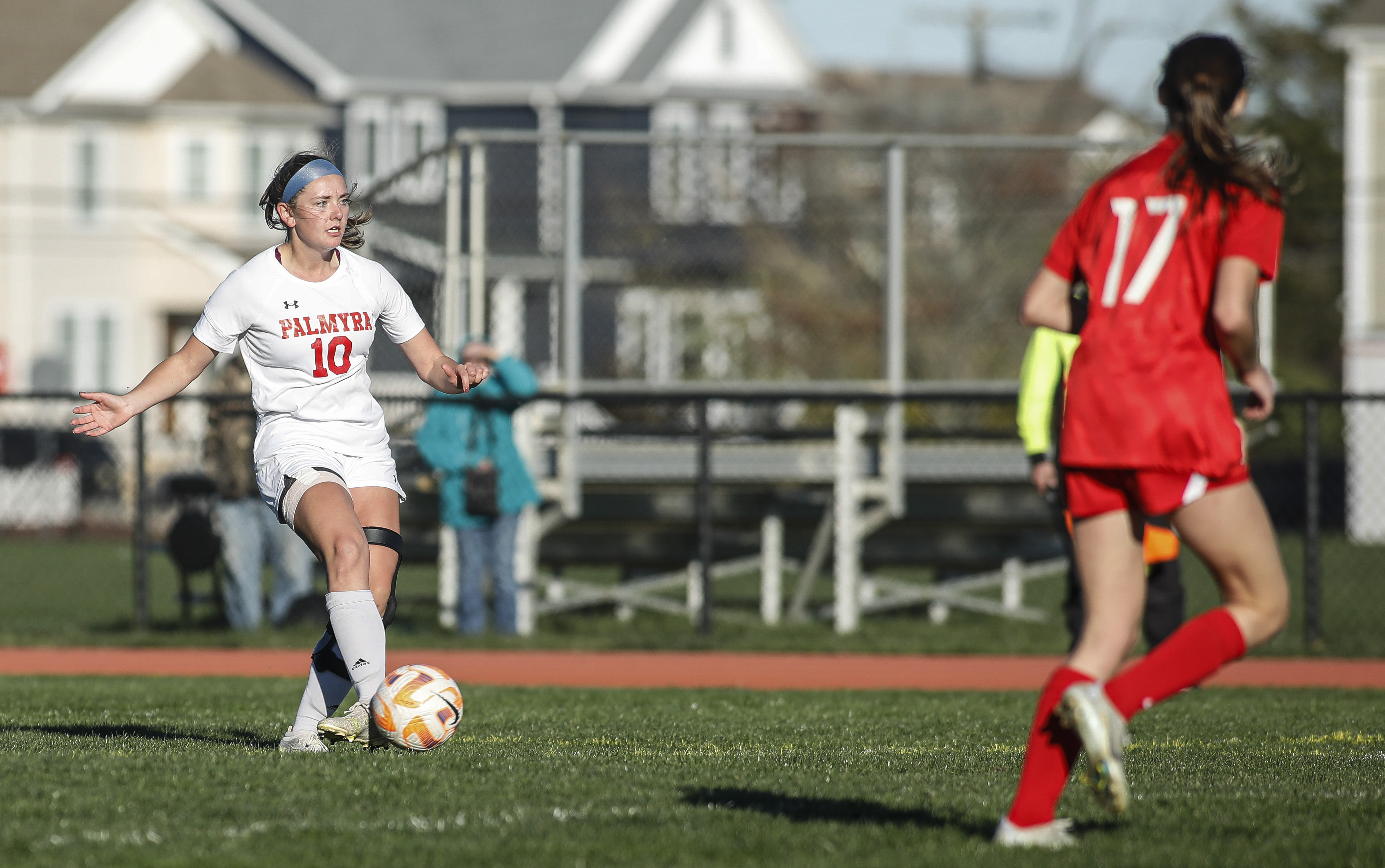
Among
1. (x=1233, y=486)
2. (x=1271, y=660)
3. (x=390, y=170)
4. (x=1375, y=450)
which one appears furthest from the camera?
(x=1375, y=450)

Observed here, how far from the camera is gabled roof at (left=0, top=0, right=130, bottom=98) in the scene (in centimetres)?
3878

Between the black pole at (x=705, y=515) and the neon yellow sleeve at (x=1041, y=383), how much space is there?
396 centimetres

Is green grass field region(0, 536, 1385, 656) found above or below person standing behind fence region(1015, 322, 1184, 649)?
below

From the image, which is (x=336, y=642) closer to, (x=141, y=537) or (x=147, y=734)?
(x=147, y=734)

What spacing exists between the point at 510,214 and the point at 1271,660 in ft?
25.0

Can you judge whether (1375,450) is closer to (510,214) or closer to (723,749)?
(510,214)

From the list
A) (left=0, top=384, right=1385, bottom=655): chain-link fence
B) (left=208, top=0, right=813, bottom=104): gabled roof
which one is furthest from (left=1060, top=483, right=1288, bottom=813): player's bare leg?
(left=208, top=0, right=813, bottom=104): gabled roof

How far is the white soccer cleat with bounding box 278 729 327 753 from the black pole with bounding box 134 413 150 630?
21.8ft

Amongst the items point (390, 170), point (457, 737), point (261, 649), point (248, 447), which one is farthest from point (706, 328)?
point (457, 737)

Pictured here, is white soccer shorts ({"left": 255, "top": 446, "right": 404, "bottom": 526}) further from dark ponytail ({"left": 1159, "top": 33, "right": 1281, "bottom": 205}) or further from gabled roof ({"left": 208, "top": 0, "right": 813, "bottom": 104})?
gabled roof ({"left": 208, "top": 0, "right": 813, "bottom": 104})

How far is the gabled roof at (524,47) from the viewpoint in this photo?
37344 millimetres

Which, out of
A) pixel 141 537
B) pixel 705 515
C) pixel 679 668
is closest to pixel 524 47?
pixel 141 537

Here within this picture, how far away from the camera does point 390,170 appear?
60.8ft

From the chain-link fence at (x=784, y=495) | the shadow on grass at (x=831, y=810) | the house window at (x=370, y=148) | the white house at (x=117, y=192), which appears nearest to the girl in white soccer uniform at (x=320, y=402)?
the shadow on grass at (x=831, y=810)
